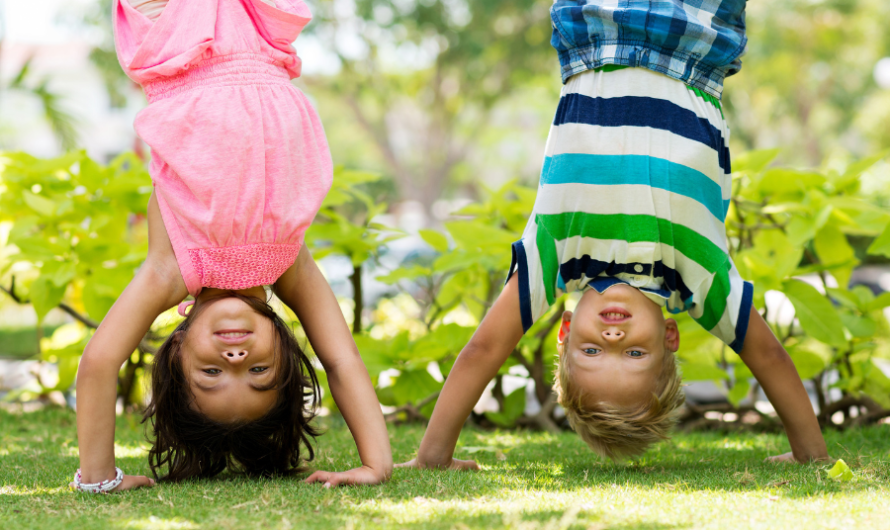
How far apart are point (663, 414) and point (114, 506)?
1.43m

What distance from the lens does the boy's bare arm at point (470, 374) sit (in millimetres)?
2291

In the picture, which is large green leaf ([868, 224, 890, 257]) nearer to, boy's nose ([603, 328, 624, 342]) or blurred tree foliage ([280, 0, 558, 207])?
boy's nose ([603, 328, 624, 342])

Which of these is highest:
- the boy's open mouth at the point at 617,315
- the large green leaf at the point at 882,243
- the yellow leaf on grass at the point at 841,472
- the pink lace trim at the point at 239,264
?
the large green leaf at the point at 882,243

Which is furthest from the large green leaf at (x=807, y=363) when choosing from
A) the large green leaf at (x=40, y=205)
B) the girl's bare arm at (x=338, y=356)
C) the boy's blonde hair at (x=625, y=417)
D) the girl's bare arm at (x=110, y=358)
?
the large green leaf at (x=40, y=205)

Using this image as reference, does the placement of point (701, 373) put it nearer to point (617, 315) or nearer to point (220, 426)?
point (617, 315)

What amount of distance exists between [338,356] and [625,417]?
845mm

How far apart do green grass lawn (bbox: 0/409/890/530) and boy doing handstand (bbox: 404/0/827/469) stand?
0.19 meters

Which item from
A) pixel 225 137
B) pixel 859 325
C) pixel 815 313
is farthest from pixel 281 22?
pixel 859 325

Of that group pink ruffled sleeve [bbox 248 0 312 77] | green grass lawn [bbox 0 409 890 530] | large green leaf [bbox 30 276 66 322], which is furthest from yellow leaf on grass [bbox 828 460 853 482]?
large green leaf [bbox 30 276 66 322]

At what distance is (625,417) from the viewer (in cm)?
206

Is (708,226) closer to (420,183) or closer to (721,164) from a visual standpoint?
(721,164)

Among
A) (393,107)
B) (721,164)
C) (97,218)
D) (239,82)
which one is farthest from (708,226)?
(393,107)

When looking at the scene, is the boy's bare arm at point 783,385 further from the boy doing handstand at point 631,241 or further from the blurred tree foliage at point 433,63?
the blurred tree foliage at point 433,63

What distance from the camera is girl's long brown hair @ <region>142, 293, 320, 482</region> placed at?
208cm
